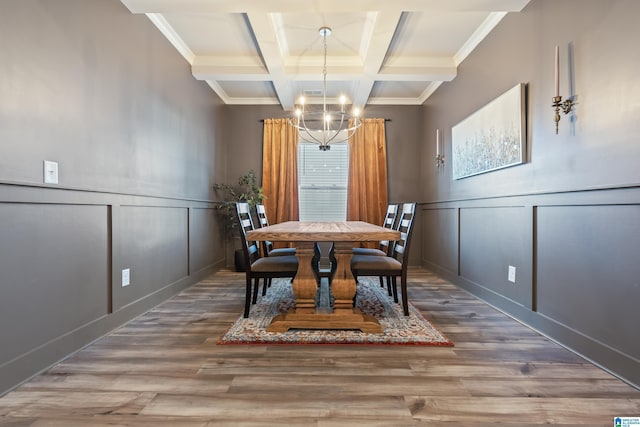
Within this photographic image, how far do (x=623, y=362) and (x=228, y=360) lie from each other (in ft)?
6.51

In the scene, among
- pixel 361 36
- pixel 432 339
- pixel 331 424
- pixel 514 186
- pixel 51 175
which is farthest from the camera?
pixel 361 36

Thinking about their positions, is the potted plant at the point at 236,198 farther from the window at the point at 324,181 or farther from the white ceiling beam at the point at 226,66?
the white ceiling beam at the point at 226,66

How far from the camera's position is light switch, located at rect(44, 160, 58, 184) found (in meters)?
1.65

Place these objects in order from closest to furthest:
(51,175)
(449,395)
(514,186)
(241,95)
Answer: (449,395) < (51,175) < (514,186) < (241,95)

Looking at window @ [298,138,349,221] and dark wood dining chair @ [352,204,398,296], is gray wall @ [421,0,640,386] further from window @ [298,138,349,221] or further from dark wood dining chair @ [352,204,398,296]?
window @ [298,138,349,221]

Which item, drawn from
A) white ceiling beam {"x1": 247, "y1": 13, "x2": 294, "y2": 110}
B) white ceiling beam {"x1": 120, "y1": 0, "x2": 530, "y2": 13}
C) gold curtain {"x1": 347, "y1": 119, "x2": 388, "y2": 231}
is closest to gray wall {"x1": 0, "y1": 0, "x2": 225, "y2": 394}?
white ceiling beam {"x1": 120, "y1": 0, "x2": 530, "y2": 13}

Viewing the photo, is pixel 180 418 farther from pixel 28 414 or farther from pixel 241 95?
pixel 241 95

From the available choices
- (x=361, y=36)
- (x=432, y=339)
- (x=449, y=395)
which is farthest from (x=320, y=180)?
(x=449, y=395)

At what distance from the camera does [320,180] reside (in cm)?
485

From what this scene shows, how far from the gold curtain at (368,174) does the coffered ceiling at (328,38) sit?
72 centimetres

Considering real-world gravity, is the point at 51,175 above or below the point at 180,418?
above

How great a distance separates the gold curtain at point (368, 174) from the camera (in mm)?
4691

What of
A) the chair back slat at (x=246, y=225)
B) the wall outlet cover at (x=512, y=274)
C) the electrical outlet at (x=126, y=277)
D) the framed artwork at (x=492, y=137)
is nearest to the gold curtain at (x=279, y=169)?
the chair back slat at (x=246, y=225)

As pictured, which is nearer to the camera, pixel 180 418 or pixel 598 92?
pixel 180 418
